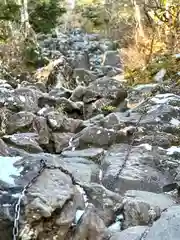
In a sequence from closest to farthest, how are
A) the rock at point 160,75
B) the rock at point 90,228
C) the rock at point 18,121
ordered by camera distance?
the rock at point 90,228 < the rock at point 18,121 < the rock at point 160,75

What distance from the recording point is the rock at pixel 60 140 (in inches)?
283

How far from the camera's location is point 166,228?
138 inches

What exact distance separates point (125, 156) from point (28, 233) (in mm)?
2843

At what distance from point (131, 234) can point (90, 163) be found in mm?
2177

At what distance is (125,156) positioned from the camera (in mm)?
6000

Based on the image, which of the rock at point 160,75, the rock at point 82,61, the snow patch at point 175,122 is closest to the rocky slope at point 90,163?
the snow patch at point 175,122

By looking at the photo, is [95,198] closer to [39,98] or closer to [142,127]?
[142,127]

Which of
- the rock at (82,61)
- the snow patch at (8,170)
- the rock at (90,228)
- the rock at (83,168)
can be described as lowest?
the rock at (82,61)

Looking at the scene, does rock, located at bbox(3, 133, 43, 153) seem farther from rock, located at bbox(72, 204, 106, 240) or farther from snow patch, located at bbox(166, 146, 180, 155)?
rock, located at bbox(72, 204, 106, 240)

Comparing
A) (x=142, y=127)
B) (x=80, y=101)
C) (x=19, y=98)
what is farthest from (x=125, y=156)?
(x=80, y=101)

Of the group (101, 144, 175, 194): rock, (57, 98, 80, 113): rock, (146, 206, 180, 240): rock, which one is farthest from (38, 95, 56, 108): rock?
(146, 206, 180, 240): rock

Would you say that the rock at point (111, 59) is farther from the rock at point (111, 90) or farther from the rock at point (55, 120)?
the rock at point (55, 120)

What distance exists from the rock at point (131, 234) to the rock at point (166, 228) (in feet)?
0.39

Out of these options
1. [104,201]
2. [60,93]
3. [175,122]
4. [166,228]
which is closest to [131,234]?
[166,228]
